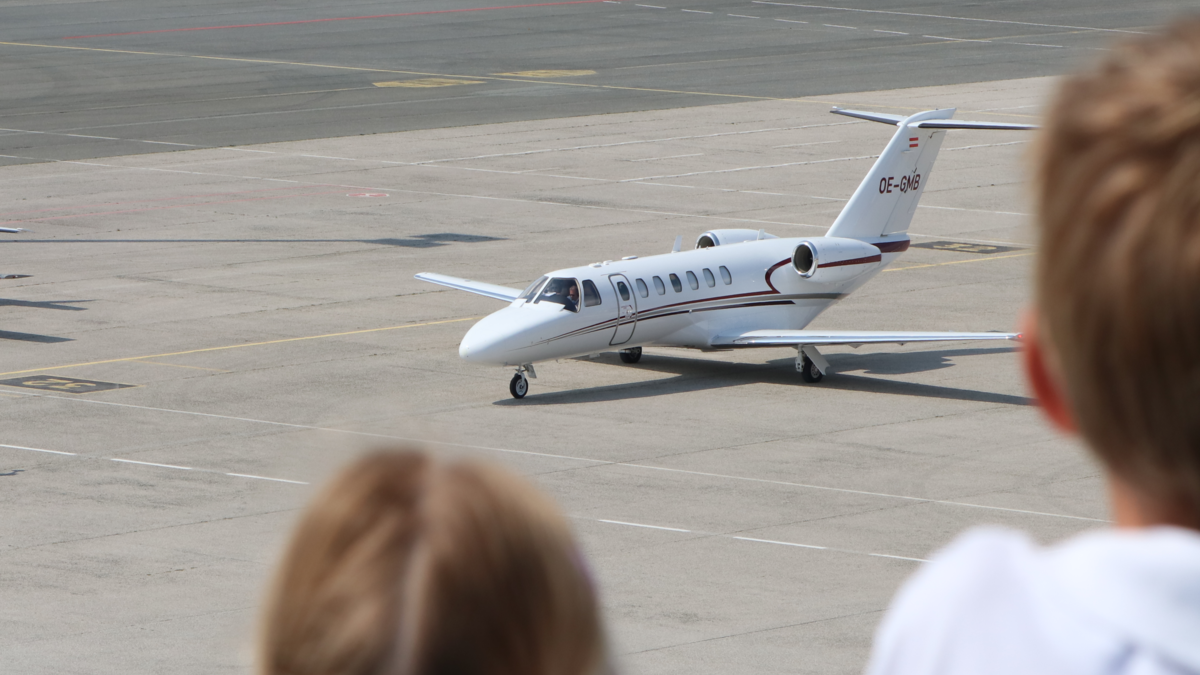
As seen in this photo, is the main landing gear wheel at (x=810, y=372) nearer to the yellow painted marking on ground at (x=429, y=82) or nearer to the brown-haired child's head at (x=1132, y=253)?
the brown-haired child's head at (x=1132, y=253)

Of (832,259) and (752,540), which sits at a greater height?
(832,259)

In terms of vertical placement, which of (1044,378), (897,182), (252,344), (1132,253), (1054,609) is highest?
(1132,253)

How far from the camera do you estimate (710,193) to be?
57.4 meters

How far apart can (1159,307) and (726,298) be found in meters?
32.5

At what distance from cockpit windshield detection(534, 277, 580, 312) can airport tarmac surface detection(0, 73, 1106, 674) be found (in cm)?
190

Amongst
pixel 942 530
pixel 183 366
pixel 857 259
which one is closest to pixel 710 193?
pixel 857 259

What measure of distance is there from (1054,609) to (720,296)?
32.3 m

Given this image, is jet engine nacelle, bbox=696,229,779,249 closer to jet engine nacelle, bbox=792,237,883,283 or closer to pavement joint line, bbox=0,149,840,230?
jet engine nacelle, bbox=792,237,883,283

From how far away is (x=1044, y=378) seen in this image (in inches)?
94.7

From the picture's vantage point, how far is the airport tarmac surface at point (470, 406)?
67.0ft

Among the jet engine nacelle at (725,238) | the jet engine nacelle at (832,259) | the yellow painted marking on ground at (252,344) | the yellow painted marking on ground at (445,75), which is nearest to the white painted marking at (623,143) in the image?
the yellow painted marking on ground at (445,75)

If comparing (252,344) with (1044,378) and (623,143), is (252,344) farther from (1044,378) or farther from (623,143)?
(1044,378)

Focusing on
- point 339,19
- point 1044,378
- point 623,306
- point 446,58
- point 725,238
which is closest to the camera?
point 1044,378

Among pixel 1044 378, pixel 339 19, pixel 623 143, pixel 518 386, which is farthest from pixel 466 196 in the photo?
pixel 1044 378
